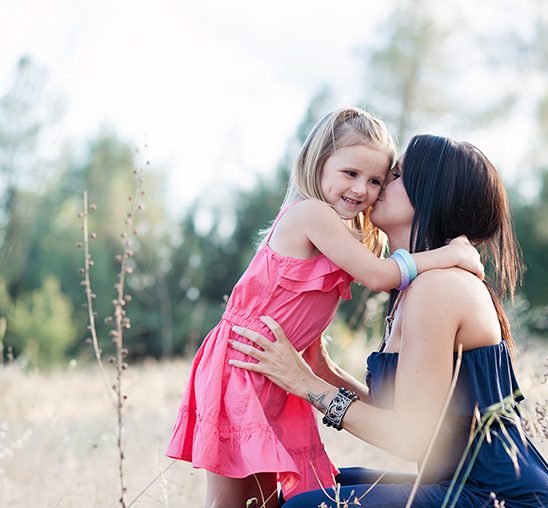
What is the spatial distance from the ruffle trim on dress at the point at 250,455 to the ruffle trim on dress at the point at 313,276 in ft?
1.69

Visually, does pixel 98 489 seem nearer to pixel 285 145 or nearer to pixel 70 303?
pixel 285 145

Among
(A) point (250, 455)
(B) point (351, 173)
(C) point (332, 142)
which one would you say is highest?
(C) point (332, 142)

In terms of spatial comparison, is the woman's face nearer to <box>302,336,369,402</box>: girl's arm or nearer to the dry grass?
<box>302,336,369,402</box>: girl's arm

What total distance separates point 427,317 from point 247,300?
2.55ft

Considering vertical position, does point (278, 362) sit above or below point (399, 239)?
below

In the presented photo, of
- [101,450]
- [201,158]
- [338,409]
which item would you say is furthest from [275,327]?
[201,158]

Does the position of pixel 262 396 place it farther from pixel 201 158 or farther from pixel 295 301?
pixel 201 158

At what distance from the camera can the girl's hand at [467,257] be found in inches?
101

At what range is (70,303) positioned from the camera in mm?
21422

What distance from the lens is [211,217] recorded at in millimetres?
21688

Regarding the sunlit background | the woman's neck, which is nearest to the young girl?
the woman's neck

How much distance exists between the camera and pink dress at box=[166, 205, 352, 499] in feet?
8.87

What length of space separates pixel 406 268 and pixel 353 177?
21.1 inches

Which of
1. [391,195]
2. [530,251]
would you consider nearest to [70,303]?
[530,251]
